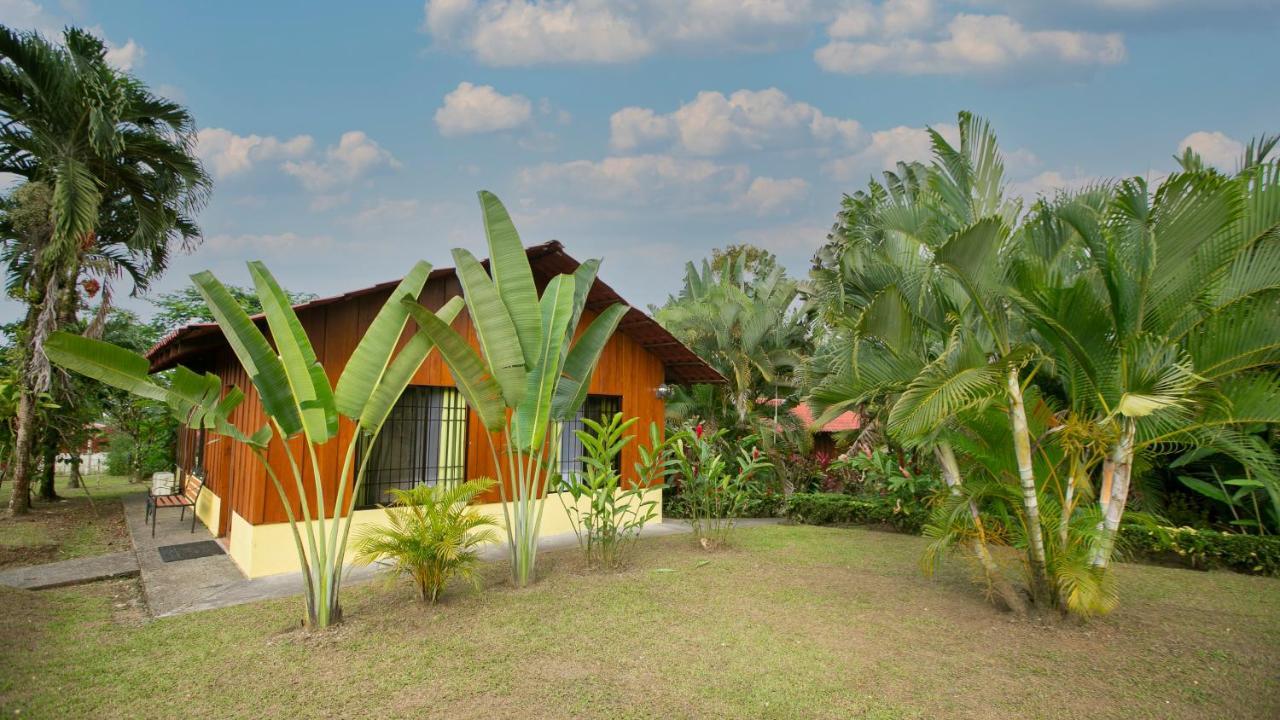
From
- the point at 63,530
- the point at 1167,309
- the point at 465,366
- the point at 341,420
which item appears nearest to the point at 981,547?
the point at 1167,309

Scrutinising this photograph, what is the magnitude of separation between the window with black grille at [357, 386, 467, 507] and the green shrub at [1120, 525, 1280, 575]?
8.10 m

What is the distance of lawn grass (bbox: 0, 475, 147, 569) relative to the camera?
8.04 metres

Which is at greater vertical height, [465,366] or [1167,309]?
[1167,309]

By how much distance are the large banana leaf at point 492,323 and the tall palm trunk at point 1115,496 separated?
16.2 ft

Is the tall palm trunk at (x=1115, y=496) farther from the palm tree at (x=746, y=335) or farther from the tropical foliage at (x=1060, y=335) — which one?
the palm tree at (x=746, y=335)

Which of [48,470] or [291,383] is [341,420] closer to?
[291,383]

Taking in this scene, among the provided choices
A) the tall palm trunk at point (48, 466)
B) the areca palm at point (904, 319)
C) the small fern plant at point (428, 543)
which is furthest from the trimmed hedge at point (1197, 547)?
the tall palm trunk at point (48, 466)

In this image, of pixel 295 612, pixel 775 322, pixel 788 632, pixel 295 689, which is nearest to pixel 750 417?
pixel 775 322

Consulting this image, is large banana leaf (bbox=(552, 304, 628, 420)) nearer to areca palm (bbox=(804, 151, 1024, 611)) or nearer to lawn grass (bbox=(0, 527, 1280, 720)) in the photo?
lawn grass (bbox=(0, 527, 1280, 720))

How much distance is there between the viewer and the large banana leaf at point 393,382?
5.27 meters

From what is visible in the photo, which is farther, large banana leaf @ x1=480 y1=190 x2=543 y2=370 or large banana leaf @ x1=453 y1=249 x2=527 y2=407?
large banana leaf @ x1=480 y1=190 x2=543 y2=370

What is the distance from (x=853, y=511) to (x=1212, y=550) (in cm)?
462

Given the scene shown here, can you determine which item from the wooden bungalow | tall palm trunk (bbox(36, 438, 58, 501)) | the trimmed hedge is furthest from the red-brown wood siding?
the trimmed hedge

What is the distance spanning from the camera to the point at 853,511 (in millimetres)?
11016
